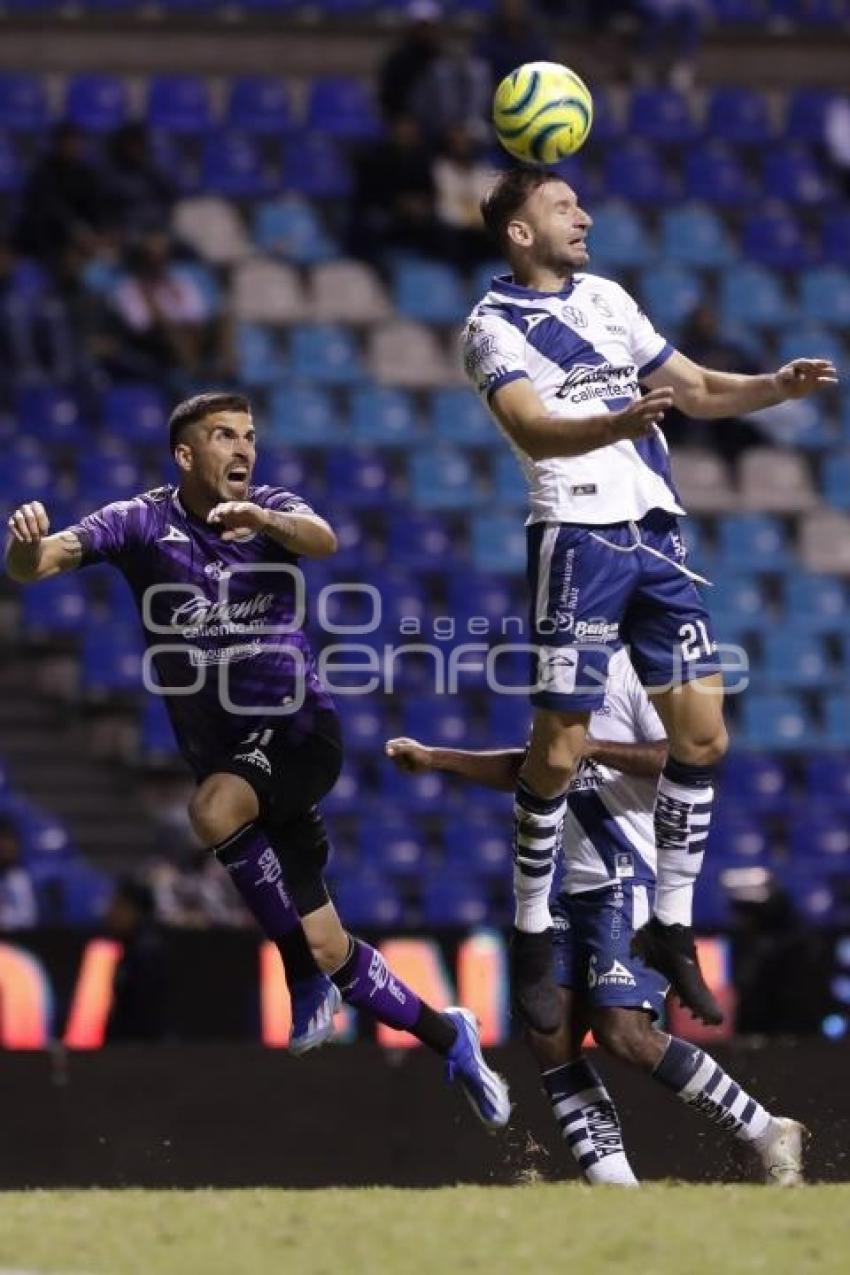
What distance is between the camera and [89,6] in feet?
69.1

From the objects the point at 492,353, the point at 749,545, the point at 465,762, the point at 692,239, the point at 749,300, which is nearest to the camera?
the point at 492,353

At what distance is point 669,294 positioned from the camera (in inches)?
797

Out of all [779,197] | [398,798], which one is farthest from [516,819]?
[779,197]

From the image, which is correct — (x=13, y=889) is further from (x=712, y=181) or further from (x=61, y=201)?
(x=712, y=181)

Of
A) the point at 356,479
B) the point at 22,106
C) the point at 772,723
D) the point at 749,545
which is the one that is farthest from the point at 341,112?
the point at 772,723

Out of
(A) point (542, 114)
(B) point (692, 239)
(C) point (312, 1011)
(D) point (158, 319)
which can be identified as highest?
(B) point (692, 239)

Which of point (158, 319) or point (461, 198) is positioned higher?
point (461, 198)

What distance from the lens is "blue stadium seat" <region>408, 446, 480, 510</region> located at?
61.6ft

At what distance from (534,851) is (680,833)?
0.51m

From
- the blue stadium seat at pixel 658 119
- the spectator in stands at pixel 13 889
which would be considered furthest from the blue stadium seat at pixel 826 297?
the spectator in stands at pixel 13 889

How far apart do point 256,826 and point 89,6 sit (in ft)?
42.2

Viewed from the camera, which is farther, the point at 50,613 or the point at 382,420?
the point at 382,420

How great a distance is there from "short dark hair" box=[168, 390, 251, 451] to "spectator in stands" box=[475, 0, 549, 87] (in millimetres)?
10984

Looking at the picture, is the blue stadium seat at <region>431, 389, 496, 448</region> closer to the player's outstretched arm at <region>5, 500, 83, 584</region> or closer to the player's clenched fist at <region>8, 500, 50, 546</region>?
the player's outstretched arm at <region>5, 500, 83, 584</region>
